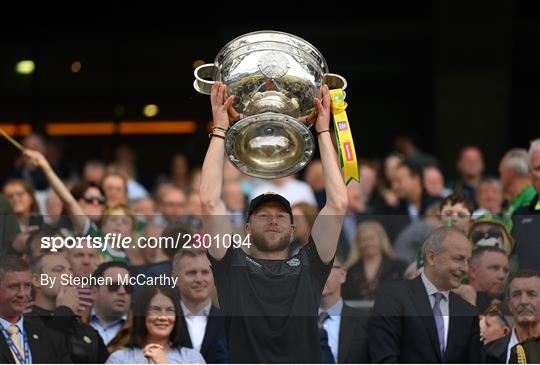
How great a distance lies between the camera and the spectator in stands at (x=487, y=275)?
23.6ft

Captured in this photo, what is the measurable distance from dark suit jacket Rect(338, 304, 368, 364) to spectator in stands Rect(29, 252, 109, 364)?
3.91 ft

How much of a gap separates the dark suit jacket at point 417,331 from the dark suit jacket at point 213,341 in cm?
74

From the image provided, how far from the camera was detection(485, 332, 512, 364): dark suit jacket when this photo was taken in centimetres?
711

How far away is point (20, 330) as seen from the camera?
702cm

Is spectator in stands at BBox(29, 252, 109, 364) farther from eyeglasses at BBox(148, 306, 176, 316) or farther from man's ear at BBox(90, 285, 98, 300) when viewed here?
eyeglasses at BBox(148, 306, 176, 316)

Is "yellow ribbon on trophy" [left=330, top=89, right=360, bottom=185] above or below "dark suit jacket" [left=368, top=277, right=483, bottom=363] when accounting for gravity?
above

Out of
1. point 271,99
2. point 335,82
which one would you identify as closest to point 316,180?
point 335,82

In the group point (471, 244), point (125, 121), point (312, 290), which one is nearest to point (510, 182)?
point (471, 244)

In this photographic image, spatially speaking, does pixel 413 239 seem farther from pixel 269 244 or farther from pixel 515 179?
pixel 515 179

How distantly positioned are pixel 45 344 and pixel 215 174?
4.27 ft

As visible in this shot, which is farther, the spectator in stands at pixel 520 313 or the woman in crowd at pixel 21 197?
the woman in crowd at pixel 21 197

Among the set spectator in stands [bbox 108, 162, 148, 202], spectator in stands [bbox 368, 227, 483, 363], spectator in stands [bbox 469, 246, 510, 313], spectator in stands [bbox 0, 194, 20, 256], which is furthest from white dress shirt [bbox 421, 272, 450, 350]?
spectator in stands [bbox 108, 162, 148, 202]

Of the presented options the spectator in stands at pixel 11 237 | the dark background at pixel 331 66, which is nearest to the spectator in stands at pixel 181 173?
the dark background at pixel 331 66

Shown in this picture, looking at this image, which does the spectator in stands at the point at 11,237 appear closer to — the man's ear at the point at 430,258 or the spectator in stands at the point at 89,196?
the spectator in stands at the point at 89,196
